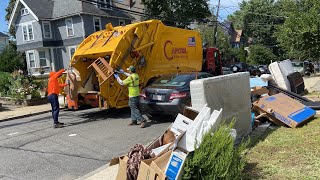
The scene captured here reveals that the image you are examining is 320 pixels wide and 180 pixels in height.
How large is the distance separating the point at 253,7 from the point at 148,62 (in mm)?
57355

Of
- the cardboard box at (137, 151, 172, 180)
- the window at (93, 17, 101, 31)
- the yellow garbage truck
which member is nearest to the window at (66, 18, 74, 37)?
the window at (93, 17, 101, 31)

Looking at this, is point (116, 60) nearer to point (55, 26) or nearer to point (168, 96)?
point (168, 96)

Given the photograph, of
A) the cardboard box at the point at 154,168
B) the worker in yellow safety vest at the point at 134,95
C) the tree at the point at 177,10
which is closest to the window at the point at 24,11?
the tree at the point at 177,10

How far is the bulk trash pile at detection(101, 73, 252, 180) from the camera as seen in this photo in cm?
380

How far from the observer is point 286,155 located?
5398mm

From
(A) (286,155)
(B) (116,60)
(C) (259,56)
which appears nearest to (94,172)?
(A) (286,155)

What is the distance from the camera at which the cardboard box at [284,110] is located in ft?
24.5

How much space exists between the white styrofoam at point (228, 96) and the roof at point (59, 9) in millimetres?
27407

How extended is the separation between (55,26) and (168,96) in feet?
95.2

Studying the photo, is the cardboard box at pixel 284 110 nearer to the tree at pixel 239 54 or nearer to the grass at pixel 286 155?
the grass at pixel 286 155

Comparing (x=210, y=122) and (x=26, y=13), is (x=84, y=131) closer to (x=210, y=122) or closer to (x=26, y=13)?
(x=210, y=122)

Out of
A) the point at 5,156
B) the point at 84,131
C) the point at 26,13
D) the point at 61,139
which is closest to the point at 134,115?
the point at 84,131

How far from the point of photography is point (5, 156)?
698 centimetres

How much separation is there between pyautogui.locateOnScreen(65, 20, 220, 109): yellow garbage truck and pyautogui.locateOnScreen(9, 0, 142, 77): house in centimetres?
2174
